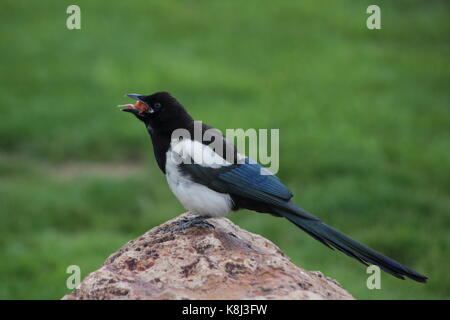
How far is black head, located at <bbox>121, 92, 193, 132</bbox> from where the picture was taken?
4.57 metres

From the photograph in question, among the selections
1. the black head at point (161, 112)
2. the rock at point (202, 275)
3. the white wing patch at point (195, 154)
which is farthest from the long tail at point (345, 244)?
the black head at point (161, 112)

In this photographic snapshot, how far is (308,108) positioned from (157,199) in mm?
2600

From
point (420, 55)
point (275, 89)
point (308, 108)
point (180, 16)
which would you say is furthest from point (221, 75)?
point (420, 55)

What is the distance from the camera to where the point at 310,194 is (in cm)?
795

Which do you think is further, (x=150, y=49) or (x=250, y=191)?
(x=150, y=49)

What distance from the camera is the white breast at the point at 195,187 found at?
14.2 ft

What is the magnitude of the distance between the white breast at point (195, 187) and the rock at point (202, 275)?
10.7 inches

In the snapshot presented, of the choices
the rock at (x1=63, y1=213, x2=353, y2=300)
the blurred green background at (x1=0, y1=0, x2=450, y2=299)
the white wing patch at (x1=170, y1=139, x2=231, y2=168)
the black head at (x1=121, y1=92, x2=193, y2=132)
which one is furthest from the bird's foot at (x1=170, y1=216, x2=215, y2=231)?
the blurred green background at (x1=0, y1=0, x2=450, y2=299)

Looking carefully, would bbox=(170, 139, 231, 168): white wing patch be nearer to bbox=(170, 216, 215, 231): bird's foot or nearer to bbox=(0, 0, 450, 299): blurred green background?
bbox=(170, 216, 215, 231): bird's foot

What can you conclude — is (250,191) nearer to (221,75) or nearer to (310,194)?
(310,194)

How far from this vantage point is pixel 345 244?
3.88 meters

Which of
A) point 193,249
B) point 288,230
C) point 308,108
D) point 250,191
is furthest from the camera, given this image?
point 308,108

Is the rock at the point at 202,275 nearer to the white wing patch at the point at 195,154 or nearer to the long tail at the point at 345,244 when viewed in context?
the long tail at the point at 345,244
